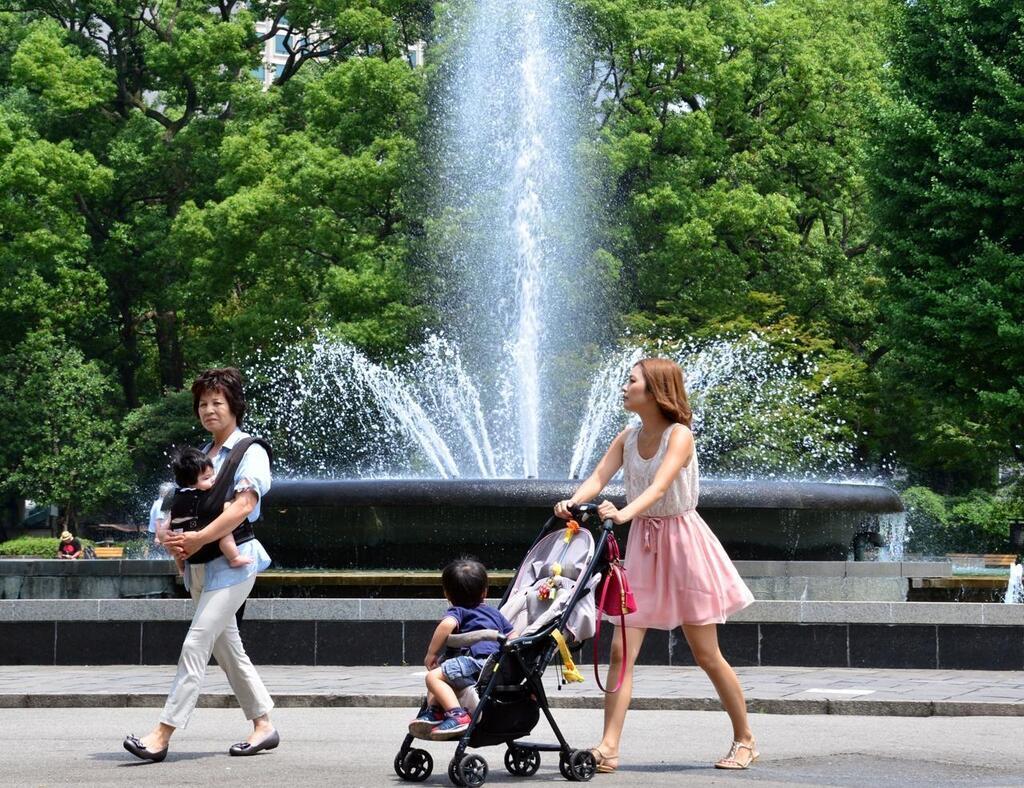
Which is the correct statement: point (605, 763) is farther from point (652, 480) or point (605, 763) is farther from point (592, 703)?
point (592, 703)

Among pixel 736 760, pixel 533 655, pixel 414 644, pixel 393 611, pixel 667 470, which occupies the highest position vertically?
pixel 667 470

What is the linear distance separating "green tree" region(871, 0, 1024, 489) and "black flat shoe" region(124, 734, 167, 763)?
22739 mm

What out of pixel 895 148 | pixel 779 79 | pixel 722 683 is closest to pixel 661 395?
pixel 722 683

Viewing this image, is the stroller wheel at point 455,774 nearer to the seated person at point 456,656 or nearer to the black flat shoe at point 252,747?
the seated person at point 456,656

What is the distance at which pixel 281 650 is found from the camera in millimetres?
12656

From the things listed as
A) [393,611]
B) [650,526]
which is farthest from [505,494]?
[650,526]

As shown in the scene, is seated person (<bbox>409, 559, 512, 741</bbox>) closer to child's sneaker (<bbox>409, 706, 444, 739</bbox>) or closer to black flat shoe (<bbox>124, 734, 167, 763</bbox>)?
child's sneaker (<bbox>409, 706, 444, 739</bbox>)

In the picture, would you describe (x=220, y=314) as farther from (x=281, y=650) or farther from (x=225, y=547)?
(x=225, y=547)

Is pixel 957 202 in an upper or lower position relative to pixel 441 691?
upper

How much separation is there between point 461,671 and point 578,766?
0.61 meters

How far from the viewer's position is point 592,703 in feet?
34.9

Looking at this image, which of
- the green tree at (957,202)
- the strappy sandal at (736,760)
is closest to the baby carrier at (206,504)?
the strappy sandal at (736,760)

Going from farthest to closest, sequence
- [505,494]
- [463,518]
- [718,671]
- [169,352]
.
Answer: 1. [169,352]
2. [463,518]
3. [505,494]
4. [718,671]

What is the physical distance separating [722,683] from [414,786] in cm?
143
